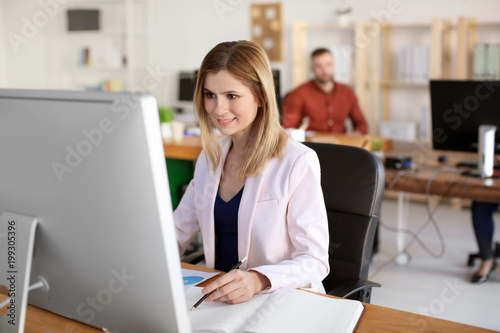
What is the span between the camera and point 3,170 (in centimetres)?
88

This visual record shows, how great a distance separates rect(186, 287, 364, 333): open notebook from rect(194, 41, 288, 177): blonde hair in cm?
41

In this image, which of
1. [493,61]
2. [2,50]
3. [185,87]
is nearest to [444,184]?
[493,61]

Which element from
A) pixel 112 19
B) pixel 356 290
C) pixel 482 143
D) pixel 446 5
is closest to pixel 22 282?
pixel 356 290

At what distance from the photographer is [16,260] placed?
34.1 inches

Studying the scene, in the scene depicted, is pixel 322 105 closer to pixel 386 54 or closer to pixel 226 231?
pixel 386 54

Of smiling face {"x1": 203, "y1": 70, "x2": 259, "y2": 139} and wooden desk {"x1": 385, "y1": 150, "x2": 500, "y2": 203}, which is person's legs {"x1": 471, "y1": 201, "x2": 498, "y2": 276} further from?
smiling face {"x1": 203, "y1": 70, "x2": 259, "y2": 139}

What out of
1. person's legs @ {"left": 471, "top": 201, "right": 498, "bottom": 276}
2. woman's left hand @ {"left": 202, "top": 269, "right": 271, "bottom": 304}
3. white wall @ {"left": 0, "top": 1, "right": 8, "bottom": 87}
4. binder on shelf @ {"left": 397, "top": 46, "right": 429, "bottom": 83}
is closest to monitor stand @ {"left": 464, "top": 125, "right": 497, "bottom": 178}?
person's legs @ {"left": 471, "top": 201, "right": 498, "bottom": 276}

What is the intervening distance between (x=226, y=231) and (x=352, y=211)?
0.39 meters

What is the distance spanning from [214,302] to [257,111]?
23.0 inches

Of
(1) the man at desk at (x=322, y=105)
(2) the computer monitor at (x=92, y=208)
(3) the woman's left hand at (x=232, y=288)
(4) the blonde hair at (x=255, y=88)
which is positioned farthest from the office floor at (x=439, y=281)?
(2) the computer monitor at (x=92, y=208)

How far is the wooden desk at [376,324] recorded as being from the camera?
1046 mm

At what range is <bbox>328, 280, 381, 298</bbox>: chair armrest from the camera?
4.81ft

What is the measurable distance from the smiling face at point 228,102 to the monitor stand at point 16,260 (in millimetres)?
654

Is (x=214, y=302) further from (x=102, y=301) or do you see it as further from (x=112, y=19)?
(x=112, y=19)
